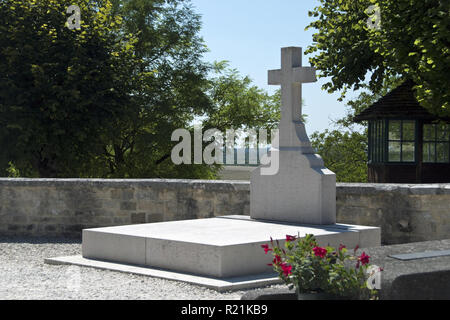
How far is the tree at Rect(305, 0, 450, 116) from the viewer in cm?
1434

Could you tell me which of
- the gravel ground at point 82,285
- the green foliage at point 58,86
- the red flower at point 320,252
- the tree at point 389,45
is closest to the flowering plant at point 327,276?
the red flower at point 320,252

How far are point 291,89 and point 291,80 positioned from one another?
0.14m

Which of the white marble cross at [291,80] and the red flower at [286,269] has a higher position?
the white marble cross at [291,80]

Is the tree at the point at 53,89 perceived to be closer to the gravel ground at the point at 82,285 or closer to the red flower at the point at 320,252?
the gravel ground at the point at 82,285

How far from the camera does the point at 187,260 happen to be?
759 cm

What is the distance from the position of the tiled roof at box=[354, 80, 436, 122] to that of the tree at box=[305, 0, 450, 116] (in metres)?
0.83

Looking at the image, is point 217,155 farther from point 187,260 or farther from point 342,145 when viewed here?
point 187,260

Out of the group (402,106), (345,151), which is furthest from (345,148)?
(402,106)

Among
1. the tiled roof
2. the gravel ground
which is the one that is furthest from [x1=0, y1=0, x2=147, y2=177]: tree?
the gravel ground

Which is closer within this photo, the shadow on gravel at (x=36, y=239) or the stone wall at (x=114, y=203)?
the stone wall at (x=114, y=203)

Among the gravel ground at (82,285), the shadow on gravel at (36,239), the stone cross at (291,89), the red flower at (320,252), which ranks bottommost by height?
the shadow on gravel at (36,239)

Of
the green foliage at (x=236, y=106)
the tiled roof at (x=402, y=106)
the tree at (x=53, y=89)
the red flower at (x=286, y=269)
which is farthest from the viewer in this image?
the green foliage at (x=236, y=106)

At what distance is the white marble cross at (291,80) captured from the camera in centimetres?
991

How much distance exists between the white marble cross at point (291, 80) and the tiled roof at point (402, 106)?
10.7 m
